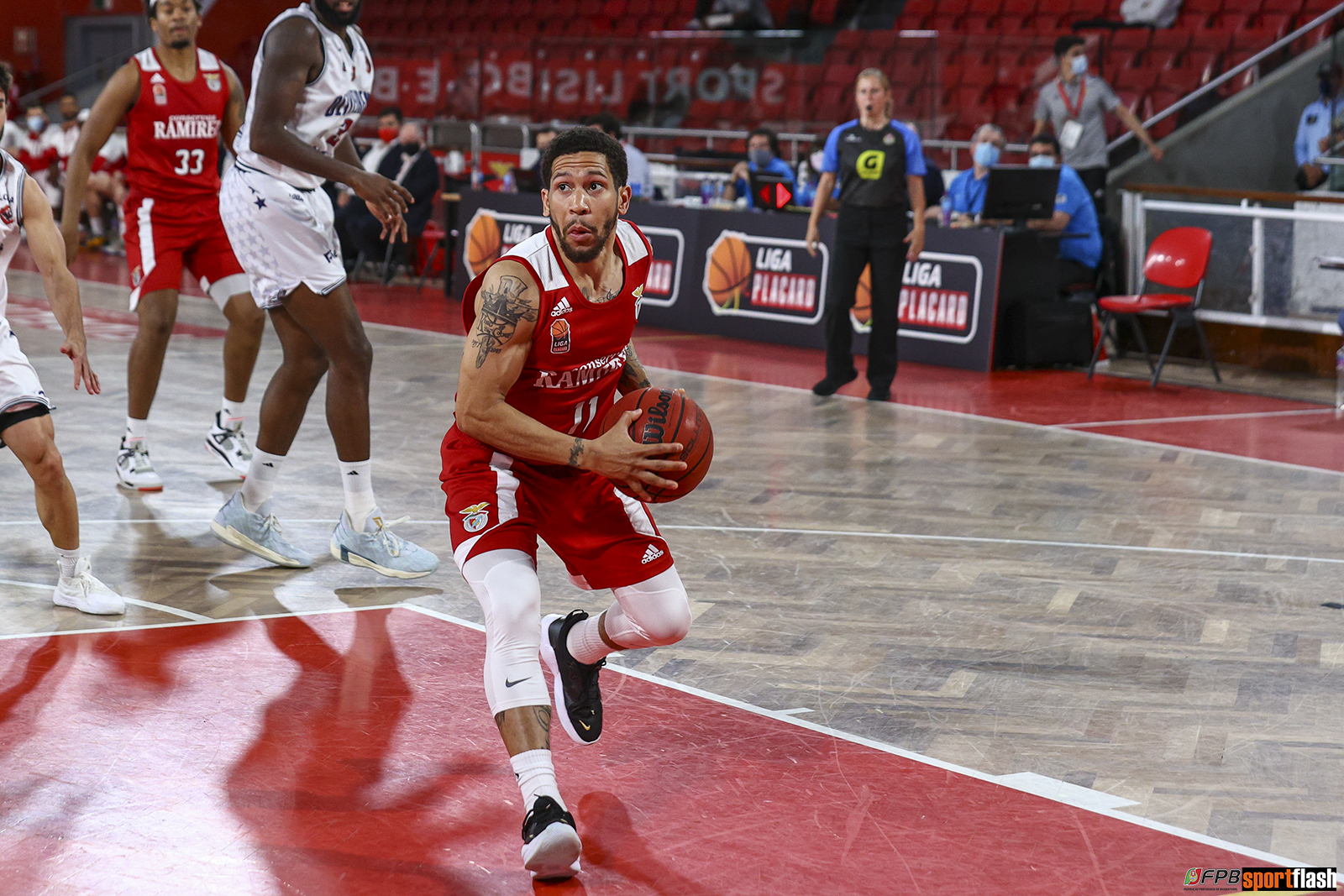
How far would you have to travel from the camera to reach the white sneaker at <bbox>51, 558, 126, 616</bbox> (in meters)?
4.68

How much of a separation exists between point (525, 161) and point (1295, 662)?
12227mm

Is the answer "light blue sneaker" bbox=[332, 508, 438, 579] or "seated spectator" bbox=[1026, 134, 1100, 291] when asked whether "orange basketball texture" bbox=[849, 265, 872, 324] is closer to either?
"seated spectator" bbox=[1026, 134, 1100, 291]

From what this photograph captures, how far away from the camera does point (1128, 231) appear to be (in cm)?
1098

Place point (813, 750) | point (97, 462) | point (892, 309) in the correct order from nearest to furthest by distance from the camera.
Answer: point (813, 750)
point (97, 462)
point (892, 309)

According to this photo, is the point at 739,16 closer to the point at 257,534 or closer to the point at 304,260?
the point at 304,260

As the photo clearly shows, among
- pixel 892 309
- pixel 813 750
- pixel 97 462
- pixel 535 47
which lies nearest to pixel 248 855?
pixel 813 750

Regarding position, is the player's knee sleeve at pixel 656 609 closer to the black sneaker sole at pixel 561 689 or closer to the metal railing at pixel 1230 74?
the black sneaker sole at pixel 561 689

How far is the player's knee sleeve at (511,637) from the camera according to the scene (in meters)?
3.19

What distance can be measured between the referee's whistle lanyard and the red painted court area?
9383 mm

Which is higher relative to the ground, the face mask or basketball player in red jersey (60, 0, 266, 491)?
the face mask

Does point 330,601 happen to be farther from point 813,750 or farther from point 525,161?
point 525,161

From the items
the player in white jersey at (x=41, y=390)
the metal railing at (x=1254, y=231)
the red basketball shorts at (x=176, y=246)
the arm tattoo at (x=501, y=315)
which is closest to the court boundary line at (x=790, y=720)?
the player in white jersey at (x=41, y=390)

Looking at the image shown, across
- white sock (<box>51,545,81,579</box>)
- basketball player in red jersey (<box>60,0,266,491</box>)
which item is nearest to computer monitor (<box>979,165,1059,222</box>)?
basketball player in red jersey (<box>60,0,266,491</box>)

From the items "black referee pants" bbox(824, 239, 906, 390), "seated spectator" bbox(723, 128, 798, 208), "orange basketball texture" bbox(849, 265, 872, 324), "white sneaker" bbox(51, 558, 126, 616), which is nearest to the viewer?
"white sneaker" bbox(51, 558, 126, 616)
